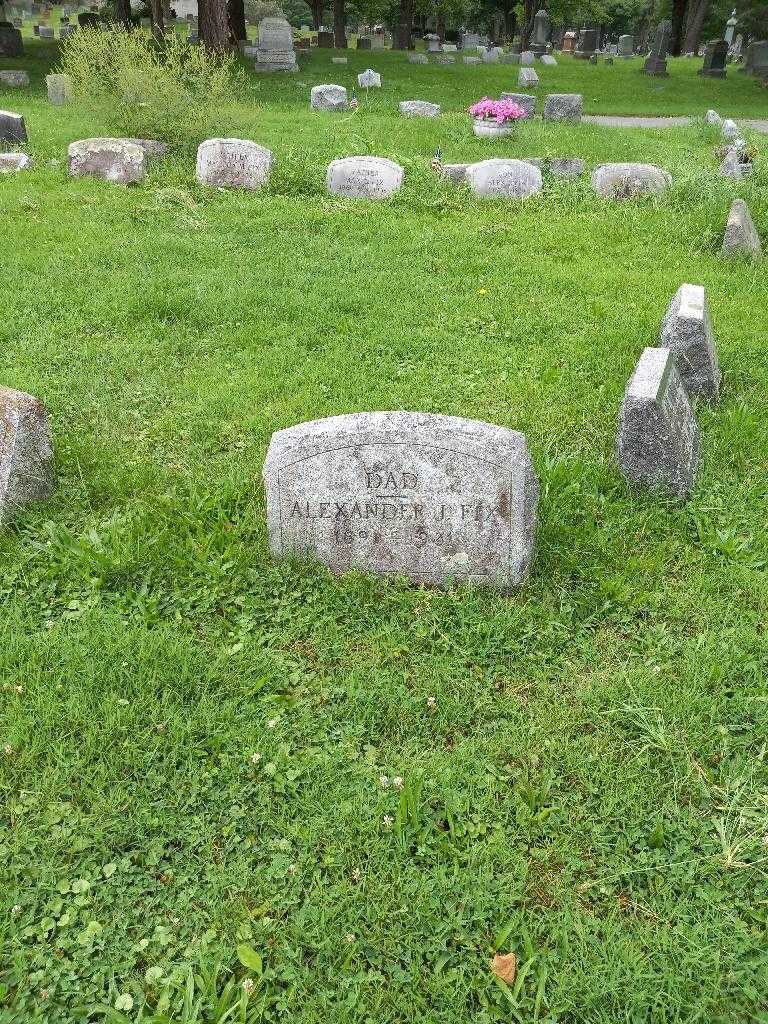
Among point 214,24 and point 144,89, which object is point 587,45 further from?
point 144,89

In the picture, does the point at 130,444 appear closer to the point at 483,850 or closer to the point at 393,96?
the point at 483,850

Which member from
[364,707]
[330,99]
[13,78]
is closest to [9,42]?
[13,78]

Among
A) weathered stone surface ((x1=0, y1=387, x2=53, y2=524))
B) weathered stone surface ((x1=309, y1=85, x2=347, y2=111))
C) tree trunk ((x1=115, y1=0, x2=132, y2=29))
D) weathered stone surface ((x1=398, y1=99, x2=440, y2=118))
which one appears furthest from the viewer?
tree trunk ((x1=115, y1=0, x2=132, y2=29))

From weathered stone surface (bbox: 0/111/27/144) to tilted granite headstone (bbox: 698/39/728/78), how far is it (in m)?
22.8

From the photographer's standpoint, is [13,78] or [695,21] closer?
[13,78]

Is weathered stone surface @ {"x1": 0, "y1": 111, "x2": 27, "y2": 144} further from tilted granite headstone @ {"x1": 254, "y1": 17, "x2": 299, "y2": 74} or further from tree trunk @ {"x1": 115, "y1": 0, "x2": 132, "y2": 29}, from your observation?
tree trunk @ {"x1": 115, "y1": 0, "x2": 132, "y2": 29}

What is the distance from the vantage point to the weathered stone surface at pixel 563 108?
1573 centimetres

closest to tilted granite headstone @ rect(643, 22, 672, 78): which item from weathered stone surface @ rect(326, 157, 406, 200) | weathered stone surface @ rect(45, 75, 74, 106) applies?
weathered stone surface @ rect(45, 75, 74, 106)

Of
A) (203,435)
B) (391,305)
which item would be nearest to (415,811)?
(203,435)

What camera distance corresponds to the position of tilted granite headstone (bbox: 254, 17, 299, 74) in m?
21.2

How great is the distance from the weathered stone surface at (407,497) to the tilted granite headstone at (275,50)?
842 inches

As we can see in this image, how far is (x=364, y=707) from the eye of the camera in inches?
115

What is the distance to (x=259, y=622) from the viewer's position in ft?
11.0

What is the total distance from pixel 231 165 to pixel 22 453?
6.87 metres
